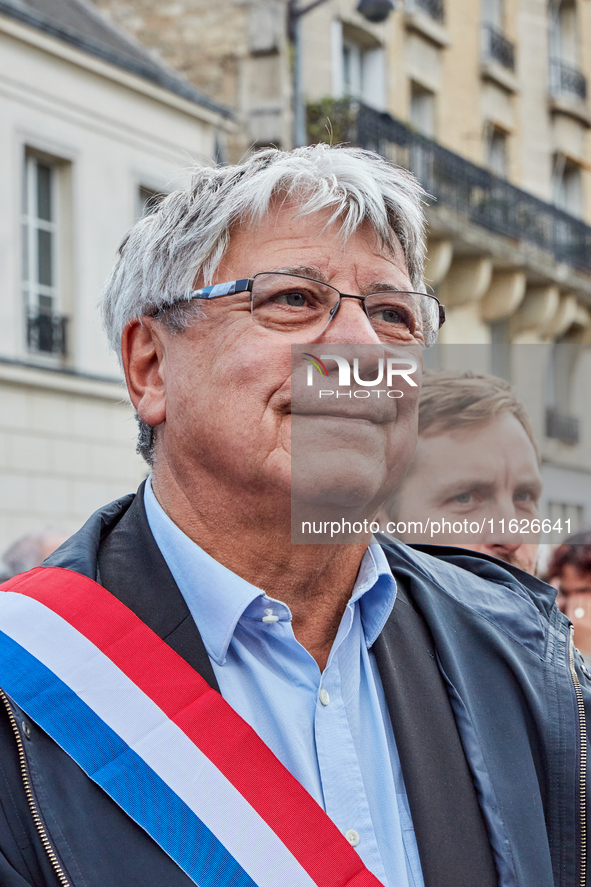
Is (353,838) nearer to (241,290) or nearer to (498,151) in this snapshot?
(241,290)

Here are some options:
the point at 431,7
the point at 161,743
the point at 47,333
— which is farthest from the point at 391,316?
the point at 431,7

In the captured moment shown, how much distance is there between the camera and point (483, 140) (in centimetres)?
1697

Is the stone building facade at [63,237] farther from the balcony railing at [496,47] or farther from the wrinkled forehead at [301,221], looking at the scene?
the wrinkled forehead at [301,221]

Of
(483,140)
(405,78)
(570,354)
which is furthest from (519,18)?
(570,354)

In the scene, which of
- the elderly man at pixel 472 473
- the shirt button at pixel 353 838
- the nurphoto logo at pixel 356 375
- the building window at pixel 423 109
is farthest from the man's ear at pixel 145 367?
the building window at pixel 423 109

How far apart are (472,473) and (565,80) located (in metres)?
17.8

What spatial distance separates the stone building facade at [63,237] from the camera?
10.2 meters

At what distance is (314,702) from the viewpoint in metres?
1.88

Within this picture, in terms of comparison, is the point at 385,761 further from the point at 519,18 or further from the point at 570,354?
the point at 519,18

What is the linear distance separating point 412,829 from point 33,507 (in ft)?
28.8

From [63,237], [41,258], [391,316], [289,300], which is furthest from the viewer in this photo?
[63,237]

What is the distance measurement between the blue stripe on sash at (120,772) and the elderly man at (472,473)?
842 millimetres

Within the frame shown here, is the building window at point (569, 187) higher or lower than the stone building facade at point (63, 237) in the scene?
higher

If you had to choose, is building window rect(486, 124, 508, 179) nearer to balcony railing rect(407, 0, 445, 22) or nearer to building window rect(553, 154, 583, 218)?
building window rect(553, 154, 583, 218)
